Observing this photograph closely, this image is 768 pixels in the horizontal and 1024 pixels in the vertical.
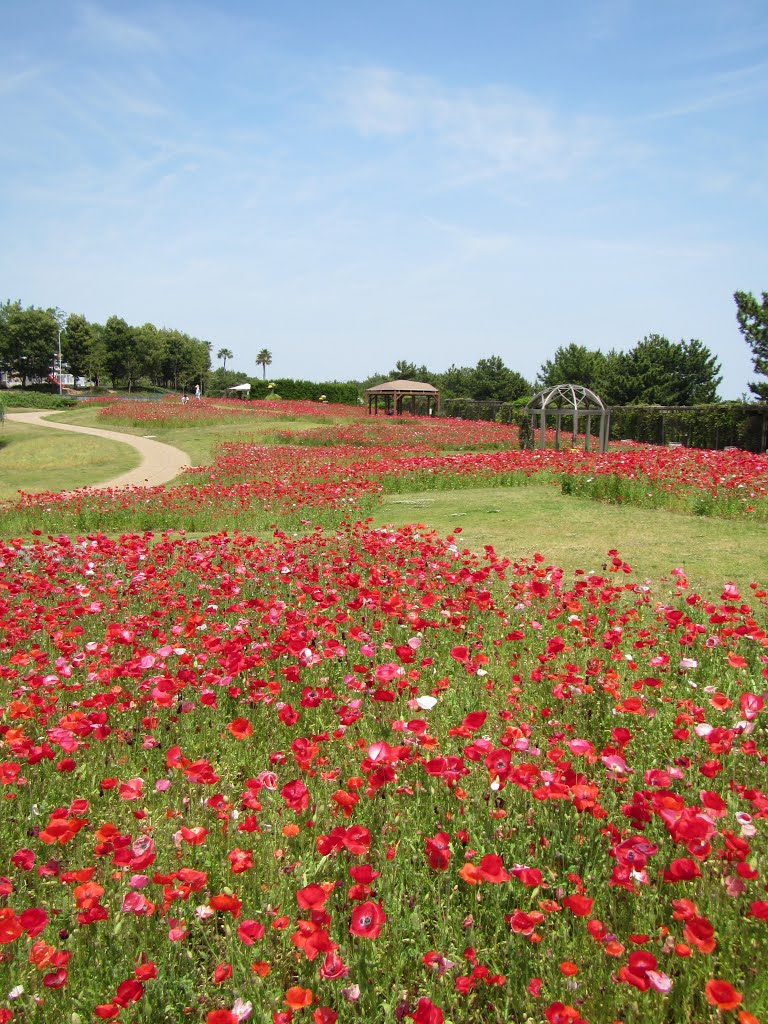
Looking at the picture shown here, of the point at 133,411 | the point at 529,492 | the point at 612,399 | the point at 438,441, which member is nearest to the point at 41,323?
the point at 133,411

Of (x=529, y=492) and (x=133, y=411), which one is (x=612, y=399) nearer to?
(x=133, y=411)

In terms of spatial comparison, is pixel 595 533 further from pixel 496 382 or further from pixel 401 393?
pixel 496 382

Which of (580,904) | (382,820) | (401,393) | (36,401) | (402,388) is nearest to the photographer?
(580,904)

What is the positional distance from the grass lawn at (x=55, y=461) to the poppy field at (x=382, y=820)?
13.3 metres

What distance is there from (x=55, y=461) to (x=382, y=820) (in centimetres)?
2325

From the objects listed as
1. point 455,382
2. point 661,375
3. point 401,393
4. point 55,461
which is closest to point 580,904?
point 55,461

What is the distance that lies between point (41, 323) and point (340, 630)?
265 ft

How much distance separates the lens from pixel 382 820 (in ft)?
9.14

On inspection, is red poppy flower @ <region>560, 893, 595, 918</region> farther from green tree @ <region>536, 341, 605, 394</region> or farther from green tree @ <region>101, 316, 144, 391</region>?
green tree @ <region>101, 316, 144, 391</region>

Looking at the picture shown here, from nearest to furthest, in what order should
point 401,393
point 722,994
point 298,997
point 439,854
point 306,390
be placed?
1. point 722,994
2. point 298,997
3. point 439,854
4. point 401,393
5. point 306,390

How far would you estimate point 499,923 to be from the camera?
2.21m

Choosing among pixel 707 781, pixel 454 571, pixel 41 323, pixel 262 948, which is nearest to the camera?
pixel 262 948

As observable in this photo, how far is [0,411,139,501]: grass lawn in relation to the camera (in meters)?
18.6

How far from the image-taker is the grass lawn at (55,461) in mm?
18625
